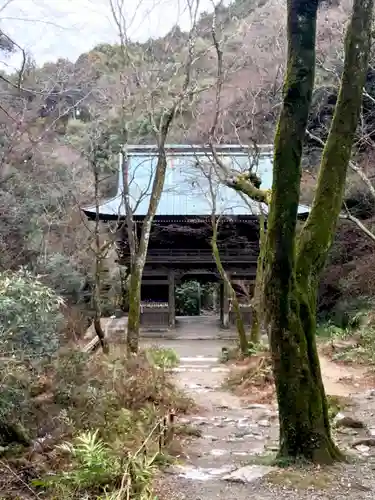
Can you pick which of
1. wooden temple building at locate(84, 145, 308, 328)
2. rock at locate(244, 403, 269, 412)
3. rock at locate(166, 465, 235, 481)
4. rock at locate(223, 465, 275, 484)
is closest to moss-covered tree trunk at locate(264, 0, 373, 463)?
rock at locate(223, 465, 275, 484)

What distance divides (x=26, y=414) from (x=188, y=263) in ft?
51.7

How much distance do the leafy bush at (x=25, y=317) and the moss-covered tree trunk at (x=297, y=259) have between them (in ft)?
6.31

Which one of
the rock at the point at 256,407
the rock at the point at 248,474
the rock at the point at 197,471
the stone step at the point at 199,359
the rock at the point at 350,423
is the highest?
the rock at the point at 248,474

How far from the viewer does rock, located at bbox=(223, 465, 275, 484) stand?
4.29m

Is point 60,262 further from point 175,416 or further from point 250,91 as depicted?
point 175,416

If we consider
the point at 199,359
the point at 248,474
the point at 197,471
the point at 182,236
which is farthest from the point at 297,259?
the point at 182,236

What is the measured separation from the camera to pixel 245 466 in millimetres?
4734

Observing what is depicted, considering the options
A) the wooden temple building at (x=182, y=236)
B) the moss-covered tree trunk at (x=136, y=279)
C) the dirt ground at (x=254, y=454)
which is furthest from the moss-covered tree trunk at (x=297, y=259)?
the wooden temple building at (x=182, y=236)

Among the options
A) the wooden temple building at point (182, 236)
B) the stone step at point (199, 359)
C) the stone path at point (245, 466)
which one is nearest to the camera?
the stone path at point (245, 466)

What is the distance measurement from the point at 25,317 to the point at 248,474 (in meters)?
2.20

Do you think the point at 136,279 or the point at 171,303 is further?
the point at 171,303

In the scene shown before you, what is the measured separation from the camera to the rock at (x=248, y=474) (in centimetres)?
429

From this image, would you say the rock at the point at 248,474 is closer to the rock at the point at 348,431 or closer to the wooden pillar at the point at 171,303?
the rock at the point at 348,431

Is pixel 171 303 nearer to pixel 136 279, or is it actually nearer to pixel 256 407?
pixel 136 279
